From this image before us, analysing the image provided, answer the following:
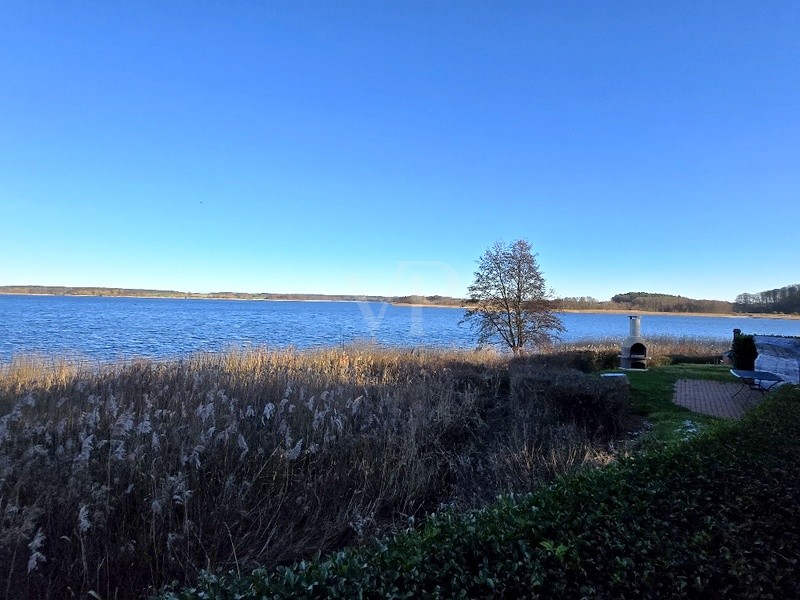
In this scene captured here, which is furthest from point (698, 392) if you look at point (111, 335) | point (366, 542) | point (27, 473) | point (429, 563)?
point (111, 335)

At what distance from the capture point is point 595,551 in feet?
6.72

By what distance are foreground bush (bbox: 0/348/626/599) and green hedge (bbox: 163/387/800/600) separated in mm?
1571

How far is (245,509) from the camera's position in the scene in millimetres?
4160

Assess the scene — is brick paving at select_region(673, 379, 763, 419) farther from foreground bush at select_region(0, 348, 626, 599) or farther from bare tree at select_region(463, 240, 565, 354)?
bare tree at select_region(463, 240, 565, 354)

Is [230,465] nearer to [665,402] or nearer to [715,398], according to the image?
[665,402]

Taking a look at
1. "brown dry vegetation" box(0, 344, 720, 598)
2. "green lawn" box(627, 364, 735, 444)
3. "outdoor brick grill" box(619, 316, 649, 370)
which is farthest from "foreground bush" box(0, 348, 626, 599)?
"outdoor brick grill" box(619, 316, 649, 370)

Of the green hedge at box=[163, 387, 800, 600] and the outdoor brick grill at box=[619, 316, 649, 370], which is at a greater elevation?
the green hedge at box=[163, 387, 800, 600]

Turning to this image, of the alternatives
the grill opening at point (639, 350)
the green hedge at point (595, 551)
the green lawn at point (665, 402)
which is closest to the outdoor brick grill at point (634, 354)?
the grill opening at point (639, 350)

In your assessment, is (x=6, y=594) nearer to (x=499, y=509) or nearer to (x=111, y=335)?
(x=499, y=509)

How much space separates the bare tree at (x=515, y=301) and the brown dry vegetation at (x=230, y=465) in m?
12.4

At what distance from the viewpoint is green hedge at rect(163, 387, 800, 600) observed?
70.7 inches

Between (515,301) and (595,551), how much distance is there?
2015cm

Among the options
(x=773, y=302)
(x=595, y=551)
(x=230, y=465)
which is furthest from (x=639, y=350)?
(x=773, y=302)

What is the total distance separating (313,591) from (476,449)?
213 inches
